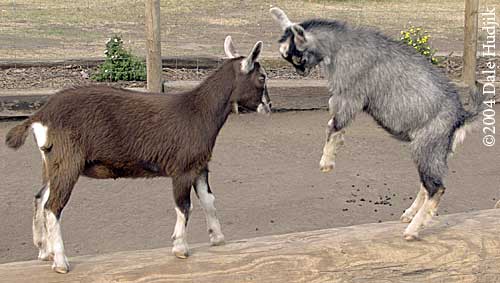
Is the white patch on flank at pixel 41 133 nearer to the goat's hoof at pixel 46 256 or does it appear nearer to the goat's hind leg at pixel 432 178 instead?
the goat's hoof at pixel 46 256

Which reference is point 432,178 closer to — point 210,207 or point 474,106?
point 474,106

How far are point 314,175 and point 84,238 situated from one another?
2.47m

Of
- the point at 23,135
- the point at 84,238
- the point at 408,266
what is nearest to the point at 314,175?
the point at 84,238

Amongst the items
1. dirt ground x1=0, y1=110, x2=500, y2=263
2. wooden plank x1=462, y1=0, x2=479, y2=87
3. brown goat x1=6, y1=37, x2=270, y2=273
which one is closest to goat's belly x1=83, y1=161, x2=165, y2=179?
brown goat x1=6, y1=37, x2=270, y2=273

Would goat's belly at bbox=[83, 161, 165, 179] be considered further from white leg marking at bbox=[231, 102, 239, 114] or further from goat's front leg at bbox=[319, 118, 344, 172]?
goat's front leg at bbox=[319, 118, 344, 172]

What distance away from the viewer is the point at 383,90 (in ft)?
14.3

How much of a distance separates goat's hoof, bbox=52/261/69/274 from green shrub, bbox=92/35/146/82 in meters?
6.29

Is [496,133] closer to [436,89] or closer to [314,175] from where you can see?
[314,175]

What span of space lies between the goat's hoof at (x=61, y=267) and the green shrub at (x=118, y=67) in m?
6.29

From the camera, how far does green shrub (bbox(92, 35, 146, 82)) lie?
33.1 feet

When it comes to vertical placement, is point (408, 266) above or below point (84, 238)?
above

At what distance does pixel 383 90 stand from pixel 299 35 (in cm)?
54

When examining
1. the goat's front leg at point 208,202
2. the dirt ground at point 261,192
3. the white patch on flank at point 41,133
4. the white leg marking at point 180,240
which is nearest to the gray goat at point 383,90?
the goat's front leg at point 208,202

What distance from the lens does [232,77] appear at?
420 cm
